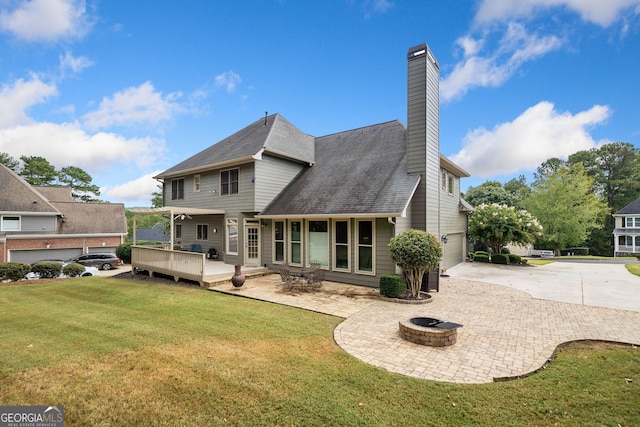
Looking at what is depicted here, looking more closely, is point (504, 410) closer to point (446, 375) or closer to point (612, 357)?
point (446, 375)

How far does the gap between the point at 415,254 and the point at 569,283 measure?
8065 mm

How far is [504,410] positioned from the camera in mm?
3420

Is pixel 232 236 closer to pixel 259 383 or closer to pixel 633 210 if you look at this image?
pixel 259 383

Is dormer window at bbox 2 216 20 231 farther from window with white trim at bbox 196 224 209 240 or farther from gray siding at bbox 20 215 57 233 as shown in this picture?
window with white trim at bbox 196 224 209 240

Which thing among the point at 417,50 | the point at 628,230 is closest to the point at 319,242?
the point at 417,50

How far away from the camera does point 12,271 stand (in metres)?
13.3

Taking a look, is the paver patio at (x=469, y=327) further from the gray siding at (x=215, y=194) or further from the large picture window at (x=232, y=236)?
the gray siding at (x=215, y=194)

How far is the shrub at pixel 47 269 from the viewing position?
1395 centimetres

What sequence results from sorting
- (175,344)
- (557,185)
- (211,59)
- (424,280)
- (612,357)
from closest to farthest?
(612,357) → (175,344) → (424,280) → (211,59) → (557,185)

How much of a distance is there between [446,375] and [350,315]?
3182mm

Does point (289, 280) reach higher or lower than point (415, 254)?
lower

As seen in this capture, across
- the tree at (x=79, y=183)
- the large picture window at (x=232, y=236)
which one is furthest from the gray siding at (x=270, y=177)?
the tree at (x=79, y=183)

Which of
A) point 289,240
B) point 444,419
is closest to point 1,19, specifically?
point 289,240

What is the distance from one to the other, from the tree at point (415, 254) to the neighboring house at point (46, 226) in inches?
1089
